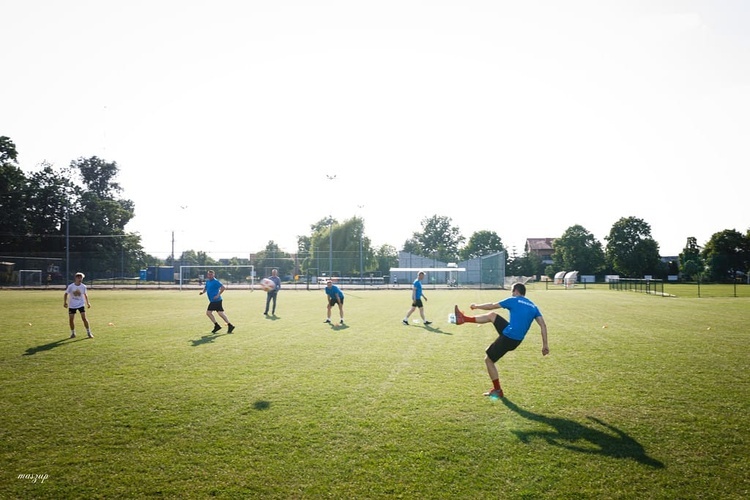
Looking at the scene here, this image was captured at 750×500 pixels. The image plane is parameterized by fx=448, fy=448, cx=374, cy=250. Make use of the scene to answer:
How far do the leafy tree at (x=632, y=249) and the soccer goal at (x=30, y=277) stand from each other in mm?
99572

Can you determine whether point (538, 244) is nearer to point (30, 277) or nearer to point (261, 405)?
point (30, 277)

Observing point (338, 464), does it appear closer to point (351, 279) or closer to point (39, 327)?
point (39, 327)

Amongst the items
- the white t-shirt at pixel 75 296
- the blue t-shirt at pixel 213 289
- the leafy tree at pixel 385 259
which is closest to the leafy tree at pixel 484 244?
the leafy tree at pixel 385 259

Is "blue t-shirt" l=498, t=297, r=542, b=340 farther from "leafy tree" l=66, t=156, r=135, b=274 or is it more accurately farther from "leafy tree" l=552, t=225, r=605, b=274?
"leafy tree" l=552, t=225, r=605, b=274

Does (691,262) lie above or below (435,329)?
above

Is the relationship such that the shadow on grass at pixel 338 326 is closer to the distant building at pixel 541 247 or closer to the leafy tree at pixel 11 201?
the leafy tree at pixel 11 201

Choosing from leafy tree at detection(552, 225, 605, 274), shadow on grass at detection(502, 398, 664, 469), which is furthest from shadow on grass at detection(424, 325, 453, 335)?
leafy tree at detection(552, 225, 605, 274)

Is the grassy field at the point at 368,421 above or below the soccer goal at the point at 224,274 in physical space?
below

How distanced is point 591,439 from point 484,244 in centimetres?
12074

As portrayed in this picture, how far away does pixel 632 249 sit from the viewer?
9538 cm

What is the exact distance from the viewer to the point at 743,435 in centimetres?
580

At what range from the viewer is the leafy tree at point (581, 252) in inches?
3986

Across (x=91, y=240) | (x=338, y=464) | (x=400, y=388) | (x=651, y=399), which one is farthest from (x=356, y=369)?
(x=91, y=240)

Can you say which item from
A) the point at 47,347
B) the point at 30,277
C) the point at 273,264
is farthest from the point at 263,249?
the point at 47,347
